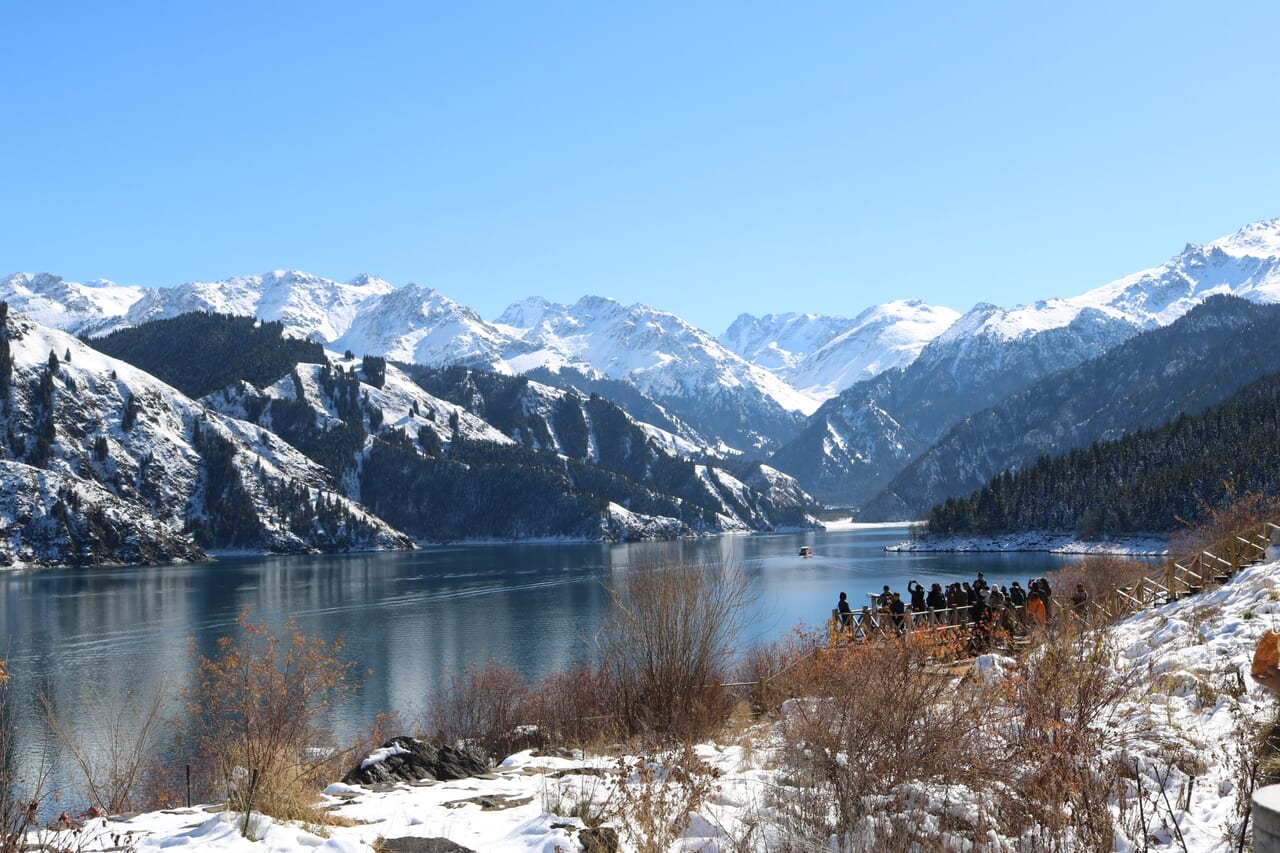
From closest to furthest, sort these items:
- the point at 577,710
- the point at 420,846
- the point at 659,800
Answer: the point at 420,846, the point at 659,800, the point at 577,710

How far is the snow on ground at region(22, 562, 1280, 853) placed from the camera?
1120 cm

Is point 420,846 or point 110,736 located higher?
point 420,846

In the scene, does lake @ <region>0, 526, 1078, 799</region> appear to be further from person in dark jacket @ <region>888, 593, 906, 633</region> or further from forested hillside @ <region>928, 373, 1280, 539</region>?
forested hillside @ <region>928, 373, 1280, 539</region>

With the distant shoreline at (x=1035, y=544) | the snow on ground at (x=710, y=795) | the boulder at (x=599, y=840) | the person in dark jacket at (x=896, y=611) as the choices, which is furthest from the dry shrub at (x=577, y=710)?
the distant shoreline at (x=1035, y=544)

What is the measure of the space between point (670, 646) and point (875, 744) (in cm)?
981

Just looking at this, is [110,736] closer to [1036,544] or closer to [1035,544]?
[1035,544]

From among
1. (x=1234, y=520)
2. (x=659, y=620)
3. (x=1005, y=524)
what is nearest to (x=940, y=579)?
(x=1234, y=520)

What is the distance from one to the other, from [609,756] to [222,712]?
2668cm

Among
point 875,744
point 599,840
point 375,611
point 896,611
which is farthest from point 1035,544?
point 599,840

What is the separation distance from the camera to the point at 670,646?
22406 millimetres

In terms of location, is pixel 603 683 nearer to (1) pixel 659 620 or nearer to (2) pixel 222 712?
(1) pixel 659 620

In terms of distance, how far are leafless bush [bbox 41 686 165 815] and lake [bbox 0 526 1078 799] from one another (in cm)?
78

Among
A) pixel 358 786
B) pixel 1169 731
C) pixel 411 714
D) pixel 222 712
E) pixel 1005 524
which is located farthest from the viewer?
pixel 1005 524

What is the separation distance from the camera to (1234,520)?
5069cm
